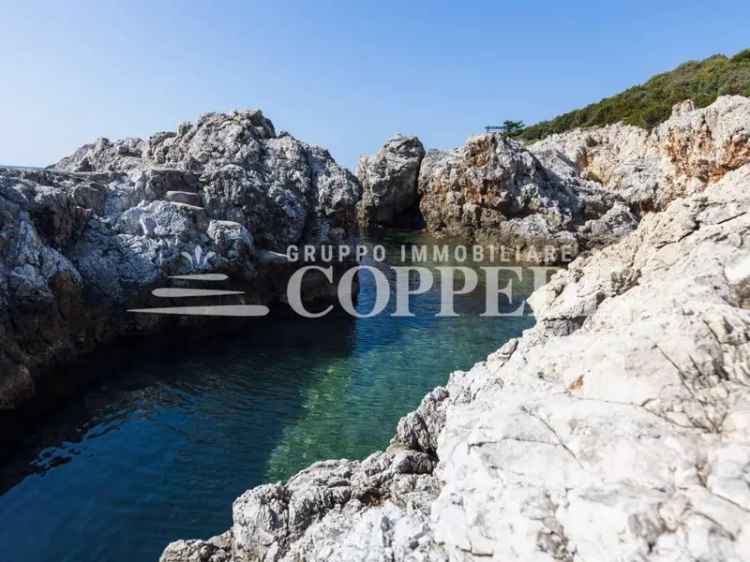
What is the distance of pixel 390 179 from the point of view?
69.3 meters

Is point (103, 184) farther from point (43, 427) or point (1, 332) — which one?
point (43, 427)

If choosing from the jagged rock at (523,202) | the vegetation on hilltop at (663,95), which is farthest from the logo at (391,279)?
the vegetation on hilltop at (663,95)

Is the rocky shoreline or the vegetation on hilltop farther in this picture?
the vegetation on hilltop

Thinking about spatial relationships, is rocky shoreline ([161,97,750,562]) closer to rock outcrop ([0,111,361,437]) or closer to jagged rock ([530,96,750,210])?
rock outcrop ([0,111,361,437])

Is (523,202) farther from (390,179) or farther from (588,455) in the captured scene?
(588,455)

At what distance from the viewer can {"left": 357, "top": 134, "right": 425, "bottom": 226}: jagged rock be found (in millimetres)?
69375

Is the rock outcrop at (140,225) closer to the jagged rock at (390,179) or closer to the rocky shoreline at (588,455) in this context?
the rocky shoreline at (588,455)

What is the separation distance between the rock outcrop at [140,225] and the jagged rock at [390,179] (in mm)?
30745

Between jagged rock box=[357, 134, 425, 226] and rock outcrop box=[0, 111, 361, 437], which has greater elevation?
jagged rock box=[357, 134, 425, 226]

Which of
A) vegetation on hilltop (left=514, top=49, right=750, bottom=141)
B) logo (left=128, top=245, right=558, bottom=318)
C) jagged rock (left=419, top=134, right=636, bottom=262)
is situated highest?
vegetation on hilltop (left=514, top=49, right=750, bottom=141)

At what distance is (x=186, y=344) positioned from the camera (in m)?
27.3

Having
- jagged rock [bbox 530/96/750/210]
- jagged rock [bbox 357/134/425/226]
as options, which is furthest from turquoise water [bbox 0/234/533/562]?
jagged rock [bbox 357/134/425/226]

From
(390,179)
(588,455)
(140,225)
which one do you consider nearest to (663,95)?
(390,179)

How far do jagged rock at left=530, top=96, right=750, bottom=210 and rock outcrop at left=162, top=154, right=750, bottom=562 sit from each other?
111 feet
